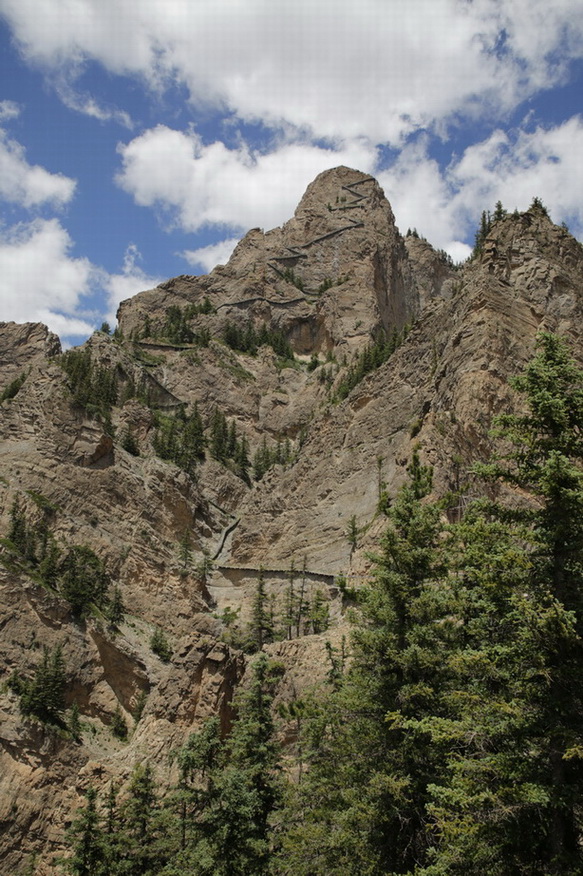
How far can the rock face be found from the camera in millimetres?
41438

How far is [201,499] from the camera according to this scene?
265ft

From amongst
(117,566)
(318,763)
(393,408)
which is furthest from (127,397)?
(318,763)

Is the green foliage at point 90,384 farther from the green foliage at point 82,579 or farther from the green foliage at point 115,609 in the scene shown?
the green foliage at point 115,609

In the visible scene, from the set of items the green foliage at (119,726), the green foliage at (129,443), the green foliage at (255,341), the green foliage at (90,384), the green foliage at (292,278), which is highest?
the green foliage at (292,278)

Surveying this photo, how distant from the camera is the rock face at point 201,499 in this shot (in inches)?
1631

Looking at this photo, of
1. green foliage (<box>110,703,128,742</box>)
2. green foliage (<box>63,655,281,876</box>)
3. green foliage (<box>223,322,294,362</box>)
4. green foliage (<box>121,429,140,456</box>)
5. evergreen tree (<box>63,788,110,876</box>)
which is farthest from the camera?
green foliage (<box>223,322,294,362</box>)

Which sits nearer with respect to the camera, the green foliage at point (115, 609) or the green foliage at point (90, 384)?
the green foliage at point (115, 609)

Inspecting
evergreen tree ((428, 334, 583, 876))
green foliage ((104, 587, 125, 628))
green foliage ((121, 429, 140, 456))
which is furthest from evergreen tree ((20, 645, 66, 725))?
evergreen tree ((428, 334, 583, 876))

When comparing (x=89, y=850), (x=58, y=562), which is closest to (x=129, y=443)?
(x=58, y=562)

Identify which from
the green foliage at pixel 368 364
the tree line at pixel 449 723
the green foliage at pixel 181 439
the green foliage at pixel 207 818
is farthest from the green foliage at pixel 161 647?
the green foliage at pixel 368 364

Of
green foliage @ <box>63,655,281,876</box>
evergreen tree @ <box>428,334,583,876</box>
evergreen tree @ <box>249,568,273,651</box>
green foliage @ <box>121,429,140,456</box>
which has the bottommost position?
green foliage @ <box>63,655,281,876</box>

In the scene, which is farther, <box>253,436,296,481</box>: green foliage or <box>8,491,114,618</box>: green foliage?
<box>253,436,296,481</box>: green foliage

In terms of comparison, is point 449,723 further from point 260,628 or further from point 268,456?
point 268,456

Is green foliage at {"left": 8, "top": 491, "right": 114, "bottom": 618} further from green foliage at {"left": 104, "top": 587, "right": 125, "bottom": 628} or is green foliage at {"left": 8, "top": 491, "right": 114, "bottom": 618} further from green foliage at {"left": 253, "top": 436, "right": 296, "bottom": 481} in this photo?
green foliage at {"left": 253, "top": 436, "right": 296, "bottom": 481}
